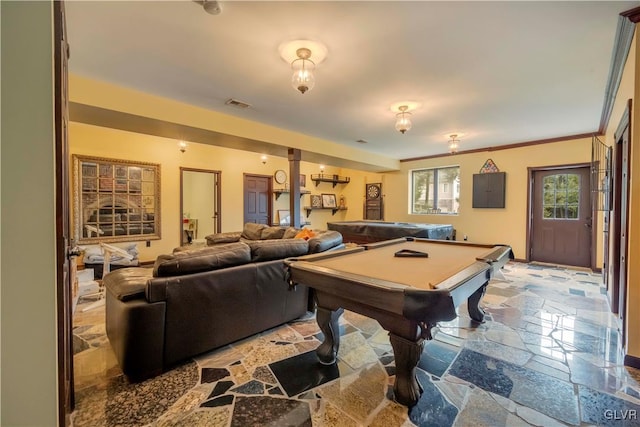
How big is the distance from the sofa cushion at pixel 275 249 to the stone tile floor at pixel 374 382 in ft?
2.41

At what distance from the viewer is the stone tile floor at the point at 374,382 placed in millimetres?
1546

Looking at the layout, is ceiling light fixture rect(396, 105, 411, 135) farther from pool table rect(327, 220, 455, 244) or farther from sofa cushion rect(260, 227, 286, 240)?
sofa cushion rect(260, 227, 286, 240)

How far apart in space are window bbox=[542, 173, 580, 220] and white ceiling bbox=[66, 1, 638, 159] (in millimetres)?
1782

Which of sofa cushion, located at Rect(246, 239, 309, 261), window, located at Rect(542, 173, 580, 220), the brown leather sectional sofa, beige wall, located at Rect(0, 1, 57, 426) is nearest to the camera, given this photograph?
beige wall, located at Rect(0, 1, 57, 426)

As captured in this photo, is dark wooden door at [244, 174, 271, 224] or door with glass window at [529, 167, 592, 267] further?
dark wooden door at [244, 174, 271, 224]

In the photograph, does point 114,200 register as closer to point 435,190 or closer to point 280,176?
point 280,176

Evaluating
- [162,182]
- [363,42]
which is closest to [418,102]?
[363,42]

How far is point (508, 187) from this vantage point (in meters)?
5.86

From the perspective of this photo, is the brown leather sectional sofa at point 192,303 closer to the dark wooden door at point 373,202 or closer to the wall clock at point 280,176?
the wall clock at point 280,176

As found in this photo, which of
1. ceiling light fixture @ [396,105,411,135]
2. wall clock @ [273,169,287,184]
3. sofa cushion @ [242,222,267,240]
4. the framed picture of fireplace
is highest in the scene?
ceiling light fixture @ [396,105,411,135]

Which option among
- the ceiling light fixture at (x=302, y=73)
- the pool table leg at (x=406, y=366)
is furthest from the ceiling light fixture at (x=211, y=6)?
the pool table leg at (x=406, y=366)

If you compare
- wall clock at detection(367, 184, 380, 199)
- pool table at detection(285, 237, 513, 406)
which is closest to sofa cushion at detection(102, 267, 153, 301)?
pool table at detection(285, 237, 513, 406)

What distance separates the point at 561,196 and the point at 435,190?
2.53m

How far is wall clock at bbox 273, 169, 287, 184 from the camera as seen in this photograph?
7770 millimetres
